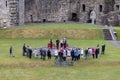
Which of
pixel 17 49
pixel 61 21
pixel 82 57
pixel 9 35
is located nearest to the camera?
pixel 82 57

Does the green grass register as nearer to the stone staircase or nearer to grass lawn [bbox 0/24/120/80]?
the stone staircase

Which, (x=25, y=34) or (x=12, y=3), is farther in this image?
(x=12, y=3)

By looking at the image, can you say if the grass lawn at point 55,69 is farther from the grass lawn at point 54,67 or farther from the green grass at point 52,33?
the green grass at point 52,33

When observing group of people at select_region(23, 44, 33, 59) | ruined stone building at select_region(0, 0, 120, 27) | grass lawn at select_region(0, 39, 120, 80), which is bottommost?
grass lawn at select_region(0, 39, 120, 80)

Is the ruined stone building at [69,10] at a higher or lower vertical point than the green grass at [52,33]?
higher

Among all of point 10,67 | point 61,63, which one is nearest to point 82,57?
point 61,63

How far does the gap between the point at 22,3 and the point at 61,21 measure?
37.3 ft

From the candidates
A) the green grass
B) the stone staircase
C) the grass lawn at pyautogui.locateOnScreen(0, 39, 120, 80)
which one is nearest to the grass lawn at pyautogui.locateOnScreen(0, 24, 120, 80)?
the grass lawn at pyautogui.locateOnScreen(0, 39, 120, 80)

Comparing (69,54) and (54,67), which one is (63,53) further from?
(54,67)

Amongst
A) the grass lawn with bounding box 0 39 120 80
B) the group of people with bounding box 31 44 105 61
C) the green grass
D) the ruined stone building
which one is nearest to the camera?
the grass lawn with bounding box 0 39 120 80

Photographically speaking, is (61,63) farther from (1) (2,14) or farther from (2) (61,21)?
(2) (61,21)

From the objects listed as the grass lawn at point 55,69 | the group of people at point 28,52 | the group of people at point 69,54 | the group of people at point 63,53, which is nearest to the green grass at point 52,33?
the grass lawn at point 55,69

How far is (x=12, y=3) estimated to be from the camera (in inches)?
2980

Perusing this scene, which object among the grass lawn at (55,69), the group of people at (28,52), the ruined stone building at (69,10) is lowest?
the grass lawn at (55,69)
